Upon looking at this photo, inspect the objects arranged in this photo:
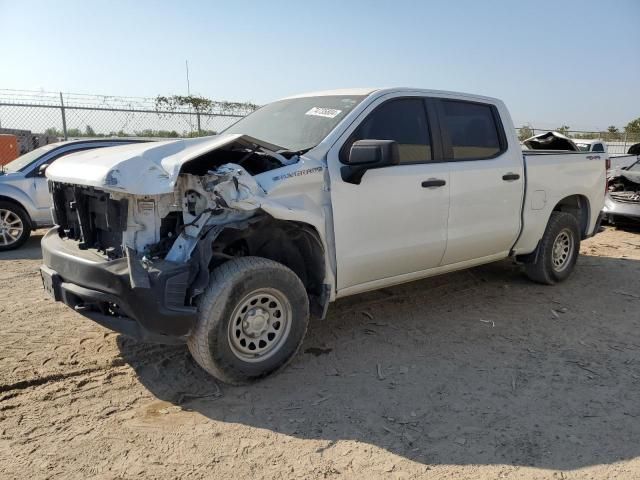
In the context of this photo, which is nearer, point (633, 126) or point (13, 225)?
point (13, 225)

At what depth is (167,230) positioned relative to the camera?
3.41 meters

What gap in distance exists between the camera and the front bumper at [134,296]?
308 centimetres

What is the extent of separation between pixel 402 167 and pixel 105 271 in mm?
2303

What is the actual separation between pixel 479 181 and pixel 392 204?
1.11 m

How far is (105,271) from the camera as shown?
316cm

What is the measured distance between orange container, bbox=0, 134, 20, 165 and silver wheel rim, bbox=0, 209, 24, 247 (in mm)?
4907

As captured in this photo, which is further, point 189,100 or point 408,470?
point 189,100

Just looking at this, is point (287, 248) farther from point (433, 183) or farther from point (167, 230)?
point (433, 183)

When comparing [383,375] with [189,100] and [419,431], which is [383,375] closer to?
[419,431]

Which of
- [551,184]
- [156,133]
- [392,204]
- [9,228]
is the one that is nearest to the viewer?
[392,204]

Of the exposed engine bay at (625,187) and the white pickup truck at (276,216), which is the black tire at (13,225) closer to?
the white pickup truck at (276,216)

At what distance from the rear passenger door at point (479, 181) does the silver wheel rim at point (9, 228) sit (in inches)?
253

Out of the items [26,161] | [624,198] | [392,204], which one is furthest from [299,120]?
[624,198]

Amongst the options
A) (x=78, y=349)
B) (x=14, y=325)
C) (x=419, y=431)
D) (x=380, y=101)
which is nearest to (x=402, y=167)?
(x=380, y=101)
